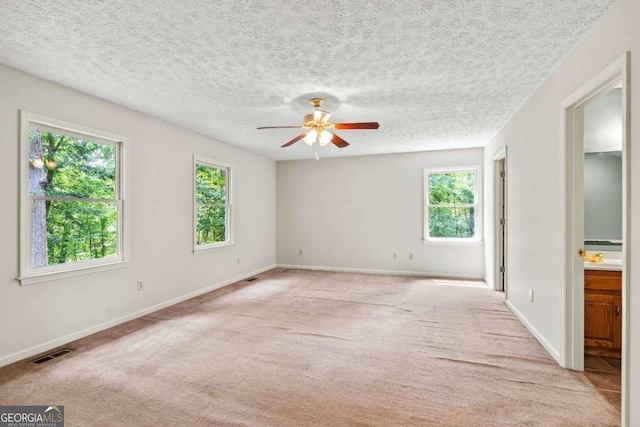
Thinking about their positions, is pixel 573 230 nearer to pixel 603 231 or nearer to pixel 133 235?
pixel 603 231

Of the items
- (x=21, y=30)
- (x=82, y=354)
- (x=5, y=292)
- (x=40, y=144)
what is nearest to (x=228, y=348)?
(x=82, y=354)

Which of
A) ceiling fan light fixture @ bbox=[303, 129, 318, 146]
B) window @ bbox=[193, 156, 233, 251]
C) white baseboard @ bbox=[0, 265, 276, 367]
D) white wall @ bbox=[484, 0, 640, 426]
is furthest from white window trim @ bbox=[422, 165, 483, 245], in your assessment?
white baseboard @ bbox=[0, 265, 276, 367]

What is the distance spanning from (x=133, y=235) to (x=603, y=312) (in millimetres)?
4882

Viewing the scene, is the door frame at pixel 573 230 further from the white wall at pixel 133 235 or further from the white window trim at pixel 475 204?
the white wall at pixel 133 235

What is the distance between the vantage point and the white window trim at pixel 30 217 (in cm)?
269

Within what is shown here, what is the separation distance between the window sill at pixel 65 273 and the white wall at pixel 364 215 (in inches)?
158

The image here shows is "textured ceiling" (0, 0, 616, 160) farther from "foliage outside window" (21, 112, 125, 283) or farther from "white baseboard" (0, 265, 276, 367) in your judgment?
"white baseboard" (0, 265, 276, 367)

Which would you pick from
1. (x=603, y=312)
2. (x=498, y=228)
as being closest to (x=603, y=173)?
(x=603, y=312)

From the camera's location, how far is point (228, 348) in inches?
115

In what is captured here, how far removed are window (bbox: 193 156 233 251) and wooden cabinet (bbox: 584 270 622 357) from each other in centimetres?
475

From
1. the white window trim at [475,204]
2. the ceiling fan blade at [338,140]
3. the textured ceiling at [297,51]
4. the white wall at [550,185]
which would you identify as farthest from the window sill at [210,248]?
the white wall at [550,185]

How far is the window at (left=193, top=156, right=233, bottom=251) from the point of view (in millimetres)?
4902

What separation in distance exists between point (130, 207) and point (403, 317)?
3.58 m

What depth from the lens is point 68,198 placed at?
3084mm
